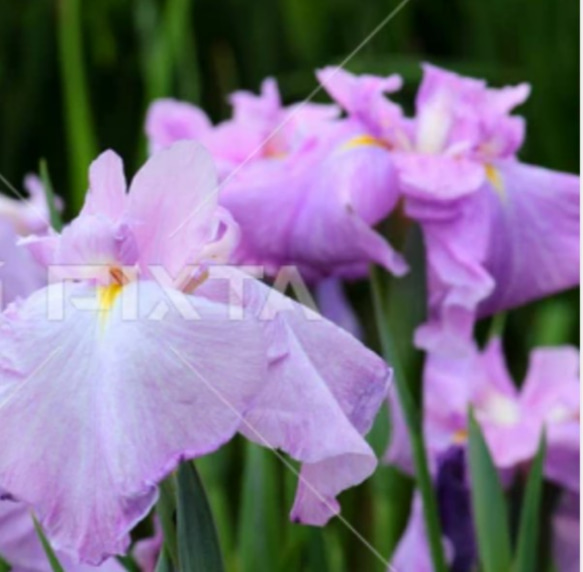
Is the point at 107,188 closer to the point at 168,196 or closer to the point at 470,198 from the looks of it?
the point at 168,196

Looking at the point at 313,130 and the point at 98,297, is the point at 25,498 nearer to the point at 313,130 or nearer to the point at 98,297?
the point at 98,297

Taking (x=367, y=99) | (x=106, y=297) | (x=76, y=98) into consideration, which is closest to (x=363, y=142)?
(x=367, y=99)

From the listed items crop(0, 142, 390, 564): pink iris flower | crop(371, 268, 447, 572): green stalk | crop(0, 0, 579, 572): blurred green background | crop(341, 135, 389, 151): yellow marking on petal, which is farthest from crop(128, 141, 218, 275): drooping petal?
crop(0, 0, 579, 572): blurred green background

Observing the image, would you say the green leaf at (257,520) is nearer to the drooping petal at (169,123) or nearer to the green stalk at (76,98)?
the drooping petal at (169,123)

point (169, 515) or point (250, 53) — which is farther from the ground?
point (169, 515)

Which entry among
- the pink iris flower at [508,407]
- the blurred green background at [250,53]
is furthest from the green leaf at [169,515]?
the blurred green background at [250,53]

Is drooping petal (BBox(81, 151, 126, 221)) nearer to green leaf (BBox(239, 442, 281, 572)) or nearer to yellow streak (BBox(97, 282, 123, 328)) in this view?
yellow streak (BBox(97, 282, 123, 328))
